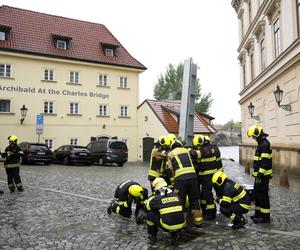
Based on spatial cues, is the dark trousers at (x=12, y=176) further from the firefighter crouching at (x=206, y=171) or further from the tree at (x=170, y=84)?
the tree at (x=170, y=84)

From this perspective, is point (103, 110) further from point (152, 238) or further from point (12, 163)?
point (152, 238)

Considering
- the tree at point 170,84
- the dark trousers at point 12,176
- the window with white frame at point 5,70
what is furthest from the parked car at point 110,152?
the tree at point 170,84

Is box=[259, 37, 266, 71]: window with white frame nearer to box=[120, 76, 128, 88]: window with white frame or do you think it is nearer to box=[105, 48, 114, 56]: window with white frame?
box=[120, 76, 128, 88]: window with white frame

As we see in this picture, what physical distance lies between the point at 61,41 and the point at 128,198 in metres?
27.5

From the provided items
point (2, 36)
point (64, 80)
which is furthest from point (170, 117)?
point (2, 36)

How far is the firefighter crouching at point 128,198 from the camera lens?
773 cm

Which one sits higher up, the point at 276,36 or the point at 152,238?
the point at 276,36

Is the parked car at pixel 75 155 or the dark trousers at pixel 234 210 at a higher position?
the parked car at pixel 75 155

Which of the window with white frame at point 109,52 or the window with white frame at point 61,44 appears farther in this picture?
the window with white frame at point 109,52

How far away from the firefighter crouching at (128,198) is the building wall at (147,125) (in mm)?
24536

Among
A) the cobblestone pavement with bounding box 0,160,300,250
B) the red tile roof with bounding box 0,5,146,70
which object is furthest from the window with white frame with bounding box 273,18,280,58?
the red tile roof with bounding box 0,5,146,70

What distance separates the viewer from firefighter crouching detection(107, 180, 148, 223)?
7730 mm

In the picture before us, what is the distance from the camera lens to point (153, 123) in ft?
111

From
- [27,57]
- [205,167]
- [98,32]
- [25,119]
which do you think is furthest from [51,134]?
[205,167]
